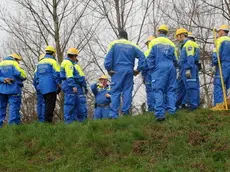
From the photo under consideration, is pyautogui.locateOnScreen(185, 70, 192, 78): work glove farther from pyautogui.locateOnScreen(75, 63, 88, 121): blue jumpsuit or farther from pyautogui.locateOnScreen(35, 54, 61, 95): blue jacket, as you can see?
pyautogui.locateOnScreen(35, 54, 61, 95): blue jacket

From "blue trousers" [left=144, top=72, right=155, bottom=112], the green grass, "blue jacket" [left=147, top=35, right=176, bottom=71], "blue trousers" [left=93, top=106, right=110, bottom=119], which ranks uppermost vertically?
"blue jacket" [left=147, top=35, right=176, bottom=71]

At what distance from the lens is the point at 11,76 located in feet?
37.4

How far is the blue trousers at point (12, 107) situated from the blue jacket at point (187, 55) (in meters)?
5.07

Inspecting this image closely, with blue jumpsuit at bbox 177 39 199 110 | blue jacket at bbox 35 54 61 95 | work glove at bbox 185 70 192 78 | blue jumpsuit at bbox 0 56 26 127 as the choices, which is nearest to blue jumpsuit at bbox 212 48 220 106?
blue jumpsuit at bbox 177 39 199 110

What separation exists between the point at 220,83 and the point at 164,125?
3.32m

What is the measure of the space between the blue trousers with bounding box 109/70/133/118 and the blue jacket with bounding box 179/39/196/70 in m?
1.66

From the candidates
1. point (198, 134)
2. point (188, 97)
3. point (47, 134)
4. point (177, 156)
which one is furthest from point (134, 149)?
point (188, 97)

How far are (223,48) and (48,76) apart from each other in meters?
5.35

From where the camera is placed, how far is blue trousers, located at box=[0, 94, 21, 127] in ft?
36.8

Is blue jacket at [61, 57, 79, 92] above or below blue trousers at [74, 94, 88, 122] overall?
above

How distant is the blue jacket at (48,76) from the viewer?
36.7 ft

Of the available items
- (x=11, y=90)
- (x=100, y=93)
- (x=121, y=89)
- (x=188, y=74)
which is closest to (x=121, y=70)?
(x=121, y=89)

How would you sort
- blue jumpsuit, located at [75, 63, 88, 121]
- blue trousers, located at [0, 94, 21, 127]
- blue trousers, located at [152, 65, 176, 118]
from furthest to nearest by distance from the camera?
blue jumpsuit, located at [75, 63, 88, 121]
blue trousers, located at [0, 94, 21, 127]
blue trousers, located at [152, 65, 176, 118]

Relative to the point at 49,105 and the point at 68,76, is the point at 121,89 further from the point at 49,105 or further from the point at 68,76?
the point at 49,105
